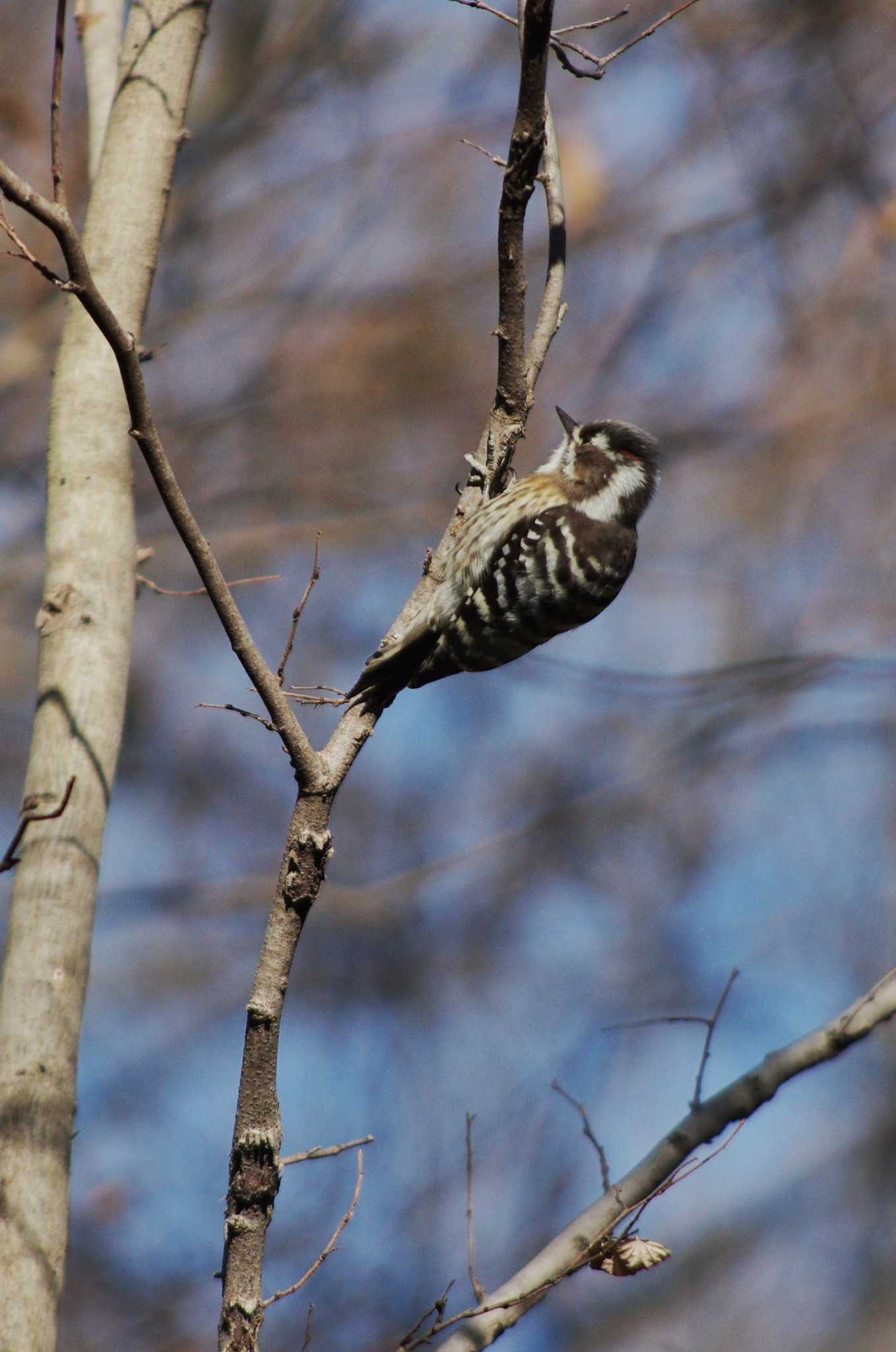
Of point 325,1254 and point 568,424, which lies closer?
point 325,1254

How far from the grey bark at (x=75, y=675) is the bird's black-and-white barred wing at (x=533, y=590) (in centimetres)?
119

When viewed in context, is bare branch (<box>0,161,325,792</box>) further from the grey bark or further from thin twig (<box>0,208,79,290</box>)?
the grey bark

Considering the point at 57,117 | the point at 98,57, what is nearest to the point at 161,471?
the point at 57,117

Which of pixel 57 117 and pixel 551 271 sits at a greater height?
pixel 551 271

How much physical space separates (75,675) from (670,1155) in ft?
6.32

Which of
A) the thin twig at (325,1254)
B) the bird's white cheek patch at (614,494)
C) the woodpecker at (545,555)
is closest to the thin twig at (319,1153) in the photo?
the thin twig at (325,1254)

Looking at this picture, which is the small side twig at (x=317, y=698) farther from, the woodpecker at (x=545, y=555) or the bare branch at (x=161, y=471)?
the woodpecker at (x=545, y=555)

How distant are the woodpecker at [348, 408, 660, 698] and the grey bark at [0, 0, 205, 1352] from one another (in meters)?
0.96

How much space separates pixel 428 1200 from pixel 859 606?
16.0 ft

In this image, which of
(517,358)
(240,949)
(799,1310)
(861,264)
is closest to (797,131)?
(861,264)

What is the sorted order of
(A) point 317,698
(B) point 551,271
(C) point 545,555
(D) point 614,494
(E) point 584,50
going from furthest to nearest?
1. (D) point 614,494
2. (C) point 545,555
3. (B) point 551,271
4. (E) point 584,50
5. (A) point 317,698

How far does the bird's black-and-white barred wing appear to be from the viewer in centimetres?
446

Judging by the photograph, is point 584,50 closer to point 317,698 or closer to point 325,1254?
point 317,698

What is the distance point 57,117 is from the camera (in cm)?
237
